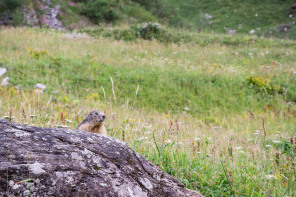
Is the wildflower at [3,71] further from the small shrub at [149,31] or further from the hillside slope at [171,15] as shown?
the hillside slope at [171,15]

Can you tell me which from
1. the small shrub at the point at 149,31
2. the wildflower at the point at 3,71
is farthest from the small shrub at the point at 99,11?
the wildflower at the point at 3,71

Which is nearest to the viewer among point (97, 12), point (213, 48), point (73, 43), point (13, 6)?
point (73, 43)

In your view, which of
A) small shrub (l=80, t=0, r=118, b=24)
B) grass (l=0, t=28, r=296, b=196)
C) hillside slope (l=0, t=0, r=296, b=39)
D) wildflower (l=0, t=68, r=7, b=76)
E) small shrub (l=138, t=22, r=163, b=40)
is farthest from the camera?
small shrub (l=80, t=0, r=118, b=24)

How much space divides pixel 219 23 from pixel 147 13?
25.2 feet

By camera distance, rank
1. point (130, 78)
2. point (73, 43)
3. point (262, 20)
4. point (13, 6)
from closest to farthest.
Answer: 1. point (130, 78)
2. point (73, 43)
3. point (13, 6)
4. point (262, 20)

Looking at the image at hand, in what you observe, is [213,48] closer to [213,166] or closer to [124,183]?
[213,166]

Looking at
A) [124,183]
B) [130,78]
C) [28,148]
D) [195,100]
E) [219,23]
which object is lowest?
[195,100]

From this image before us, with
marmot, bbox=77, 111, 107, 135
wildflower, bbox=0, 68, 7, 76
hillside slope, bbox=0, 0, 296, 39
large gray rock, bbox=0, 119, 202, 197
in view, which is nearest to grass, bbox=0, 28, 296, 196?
wildflower, bbox=0, 68, 7, 76

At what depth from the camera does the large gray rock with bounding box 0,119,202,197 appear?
4.44 ft

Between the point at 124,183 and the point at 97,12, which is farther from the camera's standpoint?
the point at 97,12

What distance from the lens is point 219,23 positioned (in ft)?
83.8

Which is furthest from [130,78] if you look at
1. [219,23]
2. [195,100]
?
[219,23]

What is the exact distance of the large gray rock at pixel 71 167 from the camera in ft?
4.44

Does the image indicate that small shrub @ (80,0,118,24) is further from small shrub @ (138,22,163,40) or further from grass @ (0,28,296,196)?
grass @ (0,28,296,196)
